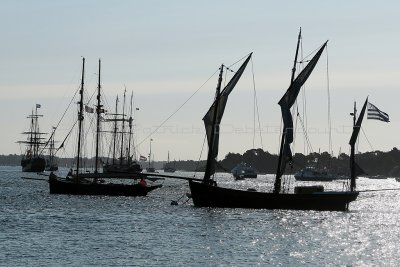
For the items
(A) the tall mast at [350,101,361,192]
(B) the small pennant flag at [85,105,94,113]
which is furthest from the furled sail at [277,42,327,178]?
(B) the small pennant flag at [85,105,94,113]

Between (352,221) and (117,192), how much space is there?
41.5 meters

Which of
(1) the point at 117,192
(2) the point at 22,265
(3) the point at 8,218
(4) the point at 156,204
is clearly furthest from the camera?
(1) the point at 117,192

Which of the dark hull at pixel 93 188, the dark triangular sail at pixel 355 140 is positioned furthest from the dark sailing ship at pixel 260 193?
the dark hull at pixel 93 188

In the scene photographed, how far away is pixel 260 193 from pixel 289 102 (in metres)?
9.37

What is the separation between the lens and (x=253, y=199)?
9106 centimetres

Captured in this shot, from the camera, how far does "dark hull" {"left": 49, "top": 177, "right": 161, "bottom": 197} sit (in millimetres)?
116275

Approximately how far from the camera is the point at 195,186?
90062 mm

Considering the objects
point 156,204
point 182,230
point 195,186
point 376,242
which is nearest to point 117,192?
point 156,204

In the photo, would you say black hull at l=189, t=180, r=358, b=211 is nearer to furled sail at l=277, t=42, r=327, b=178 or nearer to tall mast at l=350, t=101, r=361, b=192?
furled sail at l=277, t=42, r=327, b=178

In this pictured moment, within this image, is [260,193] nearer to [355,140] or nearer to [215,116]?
[215,116]

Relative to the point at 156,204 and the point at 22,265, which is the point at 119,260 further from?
the point at 156,204

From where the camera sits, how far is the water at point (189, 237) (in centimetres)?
5262

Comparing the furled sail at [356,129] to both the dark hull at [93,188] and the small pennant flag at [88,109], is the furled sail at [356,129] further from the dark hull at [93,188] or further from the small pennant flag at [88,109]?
the small pennant flag at [88,109]

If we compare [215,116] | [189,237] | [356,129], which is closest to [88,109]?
[215,116]
